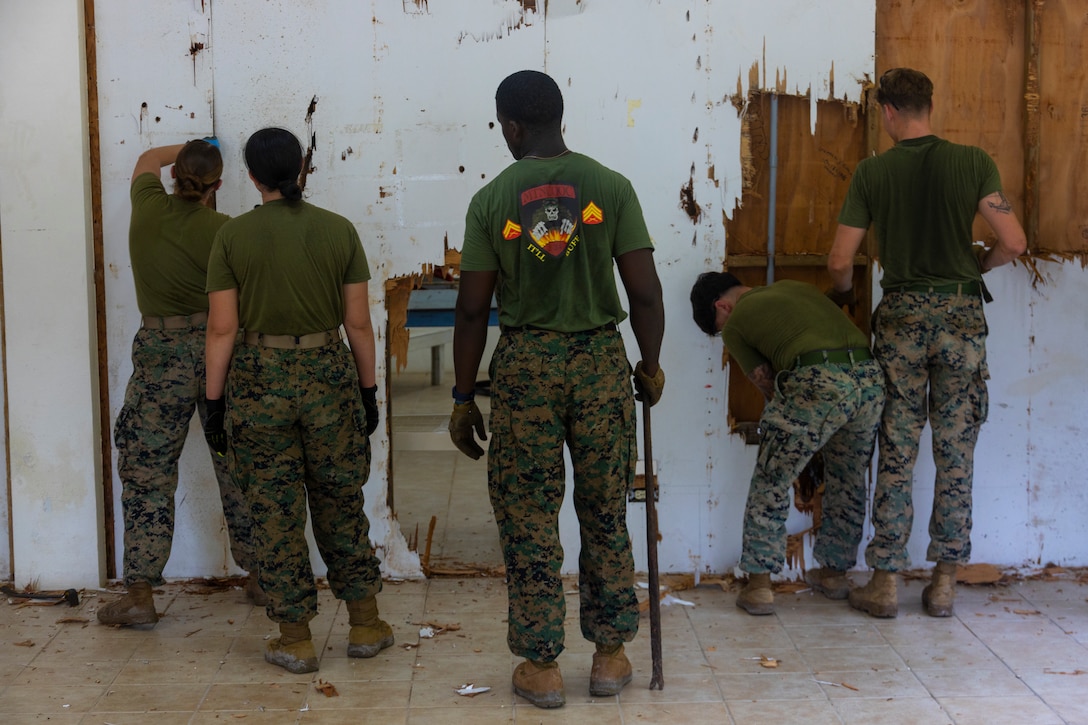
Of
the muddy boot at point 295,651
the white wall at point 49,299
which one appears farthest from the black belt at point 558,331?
the white wall at point 49,299

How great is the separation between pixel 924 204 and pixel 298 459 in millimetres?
2302

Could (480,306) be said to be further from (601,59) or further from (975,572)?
(975,572)

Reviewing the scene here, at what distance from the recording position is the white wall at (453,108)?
→ 4062 mm

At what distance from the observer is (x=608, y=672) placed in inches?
126

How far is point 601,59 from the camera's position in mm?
4082

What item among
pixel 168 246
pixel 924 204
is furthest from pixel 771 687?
pixel 168 246

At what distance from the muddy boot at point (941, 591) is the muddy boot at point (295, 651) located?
7.19ft

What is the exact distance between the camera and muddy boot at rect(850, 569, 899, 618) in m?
3.85

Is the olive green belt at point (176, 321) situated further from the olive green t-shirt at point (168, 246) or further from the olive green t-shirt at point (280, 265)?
the olive green t-shirt at point (280, 265)

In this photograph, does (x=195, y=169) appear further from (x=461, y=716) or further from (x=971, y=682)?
(x=971, y=682)

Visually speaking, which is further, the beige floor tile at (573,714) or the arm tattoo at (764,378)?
the arm tattoo at (764,378)

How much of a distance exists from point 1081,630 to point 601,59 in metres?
2.69

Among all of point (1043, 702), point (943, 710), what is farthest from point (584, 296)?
point (1043, 702)

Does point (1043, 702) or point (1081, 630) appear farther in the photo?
point (1081, 630)
